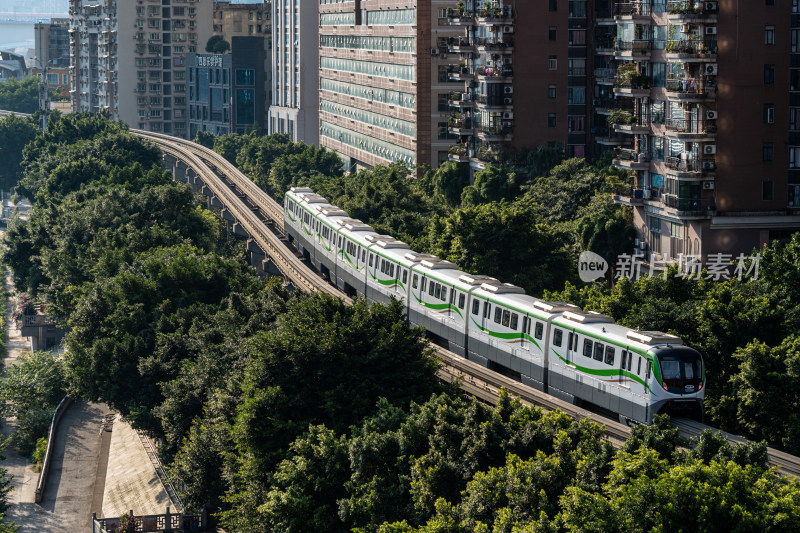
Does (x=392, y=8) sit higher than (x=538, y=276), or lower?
higher

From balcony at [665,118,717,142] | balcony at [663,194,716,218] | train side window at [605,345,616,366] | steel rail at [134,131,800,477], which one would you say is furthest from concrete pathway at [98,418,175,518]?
balcony at [665,118,717,142]

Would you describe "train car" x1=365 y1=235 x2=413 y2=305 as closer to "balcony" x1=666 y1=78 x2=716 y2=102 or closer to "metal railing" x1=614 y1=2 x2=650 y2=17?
"balcony" x1=666 y1=78 x2=716 y2=102

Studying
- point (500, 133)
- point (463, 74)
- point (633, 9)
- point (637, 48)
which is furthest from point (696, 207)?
point (463, 74)

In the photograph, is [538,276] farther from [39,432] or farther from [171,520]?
[39,432]

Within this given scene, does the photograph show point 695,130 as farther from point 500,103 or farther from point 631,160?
point 500,103

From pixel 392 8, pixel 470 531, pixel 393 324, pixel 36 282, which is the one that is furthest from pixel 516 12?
pixel 470 531

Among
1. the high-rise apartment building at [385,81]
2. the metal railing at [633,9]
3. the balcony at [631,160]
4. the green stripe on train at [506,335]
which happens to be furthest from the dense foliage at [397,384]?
the high-rise apartment building at [385,81]

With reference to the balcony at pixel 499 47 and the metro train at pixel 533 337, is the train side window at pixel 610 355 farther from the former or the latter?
the balcony at pixel 499 47
